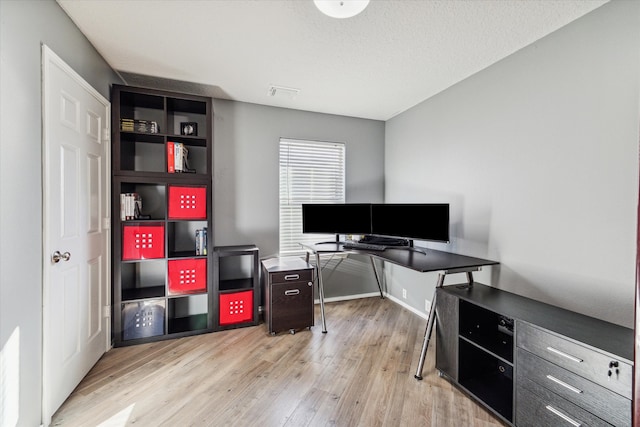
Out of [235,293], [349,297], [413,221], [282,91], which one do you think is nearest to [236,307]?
[235,293]

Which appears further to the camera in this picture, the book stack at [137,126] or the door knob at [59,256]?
the book stack at [137,126]

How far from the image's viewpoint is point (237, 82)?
2705 millimetres

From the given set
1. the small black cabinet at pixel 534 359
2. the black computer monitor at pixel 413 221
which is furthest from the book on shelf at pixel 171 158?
the small black cabinet at pixel 534 359

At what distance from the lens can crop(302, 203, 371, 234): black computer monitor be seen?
2.99 meters

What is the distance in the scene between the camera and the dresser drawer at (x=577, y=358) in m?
1.15

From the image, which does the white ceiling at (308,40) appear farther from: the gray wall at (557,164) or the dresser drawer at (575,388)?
the dresser drawer at (575,388)

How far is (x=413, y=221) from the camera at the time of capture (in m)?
2.62

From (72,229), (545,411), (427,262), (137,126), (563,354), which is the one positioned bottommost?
(545,411)

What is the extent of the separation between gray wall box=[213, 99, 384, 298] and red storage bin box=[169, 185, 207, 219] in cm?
40

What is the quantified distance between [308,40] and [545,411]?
2671 millimetres

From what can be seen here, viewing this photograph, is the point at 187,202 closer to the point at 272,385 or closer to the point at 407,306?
the point at 272,385

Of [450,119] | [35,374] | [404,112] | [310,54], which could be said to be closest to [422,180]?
[450,119]

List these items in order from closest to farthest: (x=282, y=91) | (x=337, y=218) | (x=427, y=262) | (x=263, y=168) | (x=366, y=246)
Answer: (x=427, y=262) < (x=366, y=246) < (x=282, y=91) < (x=337, y=218) < (x=263, y=168)

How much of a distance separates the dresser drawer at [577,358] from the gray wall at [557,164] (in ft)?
1.73
